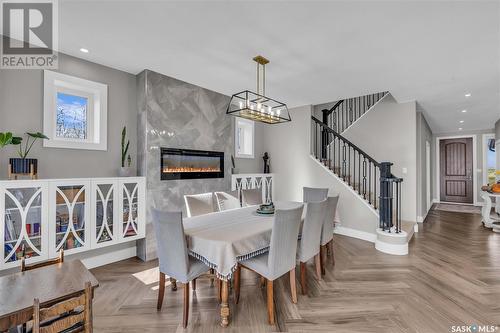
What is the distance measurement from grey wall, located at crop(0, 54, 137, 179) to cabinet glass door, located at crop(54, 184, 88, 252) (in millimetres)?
445

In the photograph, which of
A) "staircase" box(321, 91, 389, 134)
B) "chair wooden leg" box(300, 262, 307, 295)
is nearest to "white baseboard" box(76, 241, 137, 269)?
"chair wooden leg" box(300, 262, 307, 295)

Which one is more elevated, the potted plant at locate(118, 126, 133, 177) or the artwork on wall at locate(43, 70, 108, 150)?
the artwork on wall at locate(43, 70, 108, 150)

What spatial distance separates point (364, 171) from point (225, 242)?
172 inches

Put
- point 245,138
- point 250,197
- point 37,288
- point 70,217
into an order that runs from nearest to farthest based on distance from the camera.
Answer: point 37,288 → point 70,217 → point 250,197 → point 245,138

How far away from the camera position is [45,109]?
115 inches

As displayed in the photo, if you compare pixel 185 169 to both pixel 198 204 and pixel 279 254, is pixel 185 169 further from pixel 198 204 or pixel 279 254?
pixel 279 254

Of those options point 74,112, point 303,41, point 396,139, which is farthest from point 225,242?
point 396,139

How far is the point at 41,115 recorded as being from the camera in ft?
9.56

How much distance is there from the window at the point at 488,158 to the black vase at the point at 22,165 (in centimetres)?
1103

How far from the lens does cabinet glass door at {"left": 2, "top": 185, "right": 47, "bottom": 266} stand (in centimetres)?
239

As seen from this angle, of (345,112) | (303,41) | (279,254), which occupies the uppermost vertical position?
(345,112)

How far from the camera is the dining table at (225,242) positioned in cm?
204

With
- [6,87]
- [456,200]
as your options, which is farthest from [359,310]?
[456,200]

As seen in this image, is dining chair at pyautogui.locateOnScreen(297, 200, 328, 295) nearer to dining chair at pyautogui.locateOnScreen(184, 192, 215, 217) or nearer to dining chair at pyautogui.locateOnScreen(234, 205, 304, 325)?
dining chair at pyautogui.locateOnScreen(234, 205, 304, 325)
